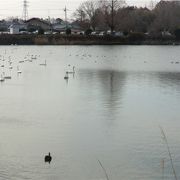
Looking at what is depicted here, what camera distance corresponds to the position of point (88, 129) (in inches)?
493

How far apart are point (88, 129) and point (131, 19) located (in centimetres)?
6246

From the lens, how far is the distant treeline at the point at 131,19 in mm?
72625

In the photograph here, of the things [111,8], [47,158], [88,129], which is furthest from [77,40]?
[47,158]

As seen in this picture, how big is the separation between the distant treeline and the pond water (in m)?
51.1

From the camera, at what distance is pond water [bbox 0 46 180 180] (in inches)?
372

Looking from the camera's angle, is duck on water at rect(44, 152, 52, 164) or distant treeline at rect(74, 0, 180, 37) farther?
distant treeline at rect(74, 0, 180, 37)

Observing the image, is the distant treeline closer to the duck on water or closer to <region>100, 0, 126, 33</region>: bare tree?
<region>100, 0, 126, 33</region>: bare tree

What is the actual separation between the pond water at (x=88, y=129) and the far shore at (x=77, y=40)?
43.5m

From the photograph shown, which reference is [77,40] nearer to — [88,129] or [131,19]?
[131,19]

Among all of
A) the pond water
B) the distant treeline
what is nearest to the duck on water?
the pond water

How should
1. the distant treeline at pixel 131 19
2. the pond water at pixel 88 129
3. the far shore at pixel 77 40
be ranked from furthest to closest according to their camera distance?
1. the distant treeline at pixel 131 19
2. the far shore at pixel 77 40
3. the pond water at pixel 88 129

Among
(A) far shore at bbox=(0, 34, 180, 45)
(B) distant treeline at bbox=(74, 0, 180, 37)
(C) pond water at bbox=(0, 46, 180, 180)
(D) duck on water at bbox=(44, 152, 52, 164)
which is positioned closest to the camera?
(C) pond water at bbox=(0, 46, 180, 180)

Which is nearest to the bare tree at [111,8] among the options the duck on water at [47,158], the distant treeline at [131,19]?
the distant treeline at [131,19]

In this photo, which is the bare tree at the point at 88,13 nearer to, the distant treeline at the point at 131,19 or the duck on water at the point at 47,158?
the distant treeline at the point at 131,19
